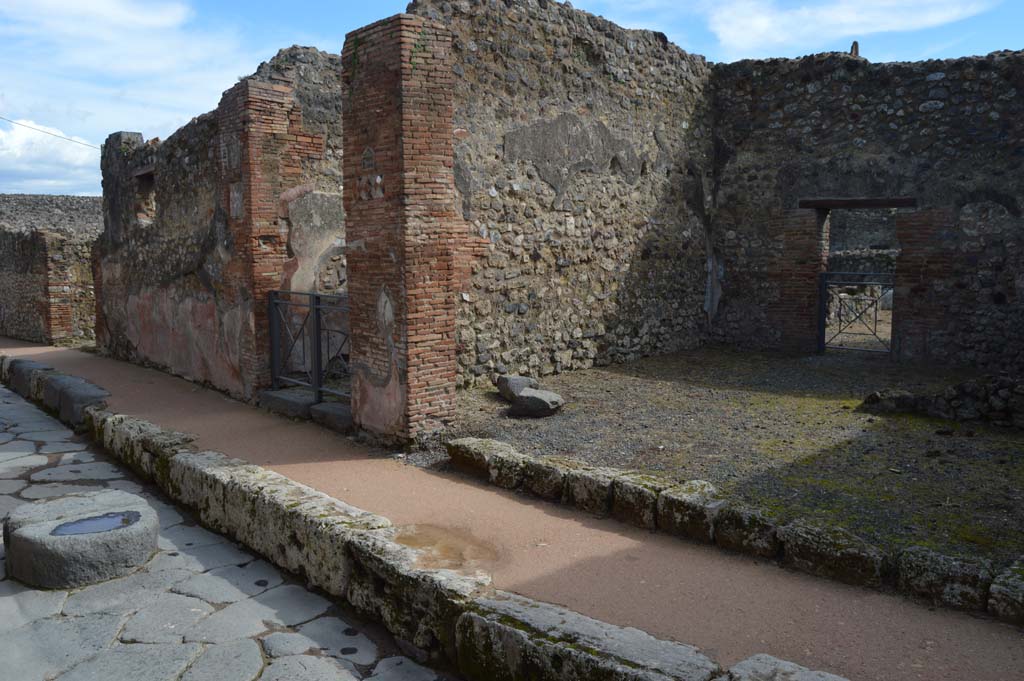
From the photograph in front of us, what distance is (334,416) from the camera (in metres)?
6.41

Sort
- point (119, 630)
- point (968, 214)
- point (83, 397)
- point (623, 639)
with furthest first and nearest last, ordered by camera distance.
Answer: point (968, 214)
point (83, 397)
point (119, 630)
point (623, 639)

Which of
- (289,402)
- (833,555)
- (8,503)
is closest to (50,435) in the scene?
(8,503)

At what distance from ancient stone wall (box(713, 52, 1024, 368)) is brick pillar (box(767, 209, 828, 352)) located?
0.12 metres

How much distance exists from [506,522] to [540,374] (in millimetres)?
3480

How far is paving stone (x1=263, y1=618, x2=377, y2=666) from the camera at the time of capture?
3443 millimetres

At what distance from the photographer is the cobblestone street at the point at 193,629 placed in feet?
10.8

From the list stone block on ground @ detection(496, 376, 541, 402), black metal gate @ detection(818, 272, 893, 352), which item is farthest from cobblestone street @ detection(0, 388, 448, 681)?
black metal gate @ detection(818, 272, 893, 352)

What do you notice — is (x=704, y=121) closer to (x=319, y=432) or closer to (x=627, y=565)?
(x=319, y=432)

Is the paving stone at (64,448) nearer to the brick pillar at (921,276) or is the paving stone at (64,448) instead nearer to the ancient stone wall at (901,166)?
the ancient stone wall at (901,166)

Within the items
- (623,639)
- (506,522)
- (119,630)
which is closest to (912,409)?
(506,522)

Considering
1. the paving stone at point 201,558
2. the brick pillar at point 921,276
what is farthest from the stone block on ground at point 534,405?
the brick pillar at point 921,276

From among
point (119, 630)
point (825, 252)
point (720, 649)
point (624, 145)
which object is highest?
point (624, 145)

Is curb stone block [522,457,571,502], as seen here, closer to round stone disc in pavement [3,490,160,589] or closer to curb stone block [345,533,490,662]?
curb stone block [345,533,490,662]

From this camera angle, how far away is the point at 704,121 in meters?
9.91
